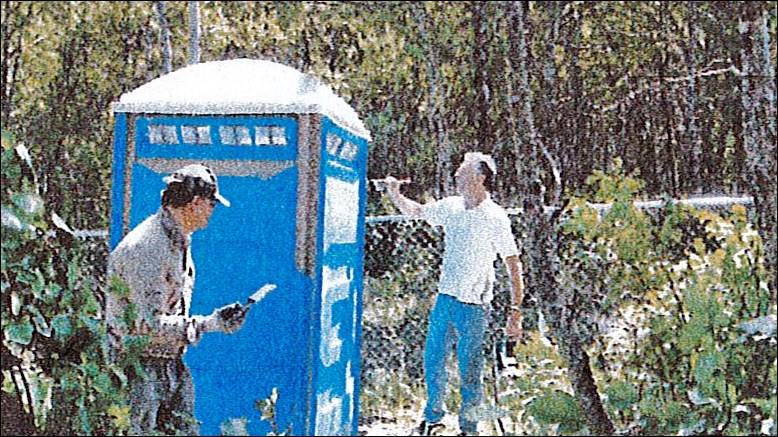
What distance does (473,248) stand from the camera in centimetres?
473

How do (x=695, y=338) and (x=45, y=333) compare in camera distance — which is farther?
(x=695, y=338)

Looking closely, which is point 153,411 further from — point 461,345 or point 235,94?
Result: point 461,345

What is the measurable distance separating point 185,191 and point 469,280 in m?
1.86

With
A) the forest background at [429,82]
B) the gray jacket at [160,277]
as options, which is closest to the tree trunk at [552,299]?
the gray jacket at [160,277]

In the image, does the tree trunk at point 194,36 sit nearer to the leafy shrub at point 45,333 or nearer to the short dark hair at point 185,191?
the short dark hair at point 185,191

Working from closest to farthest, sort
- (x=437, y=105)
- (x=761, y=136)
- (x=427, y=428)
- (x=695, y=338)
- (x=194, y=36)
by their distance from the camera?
(x=695, y=338) < (x=761, y=136) < (x=427, y=428) < (x=194, y=36) < (x=437, y=105)

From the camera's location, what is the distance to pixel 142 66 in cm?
1216

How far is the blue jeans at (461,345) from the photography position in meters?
4.71

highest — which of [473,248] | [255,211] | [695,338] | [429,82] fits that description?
[429,82]

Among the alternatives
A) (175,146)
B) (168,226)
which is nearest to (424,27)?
(175,146)

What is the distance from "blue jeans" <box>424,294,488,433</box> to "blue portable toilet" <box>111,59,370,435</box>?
3.15 feet

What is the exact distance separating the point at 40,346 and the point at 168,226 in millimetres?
1118

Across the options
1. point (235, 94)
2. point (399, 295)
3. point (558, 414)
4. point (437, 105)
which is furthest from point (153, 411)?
point (437, 105)

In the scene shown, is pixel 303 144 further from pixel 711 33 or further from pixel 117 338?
pixel 711 33
